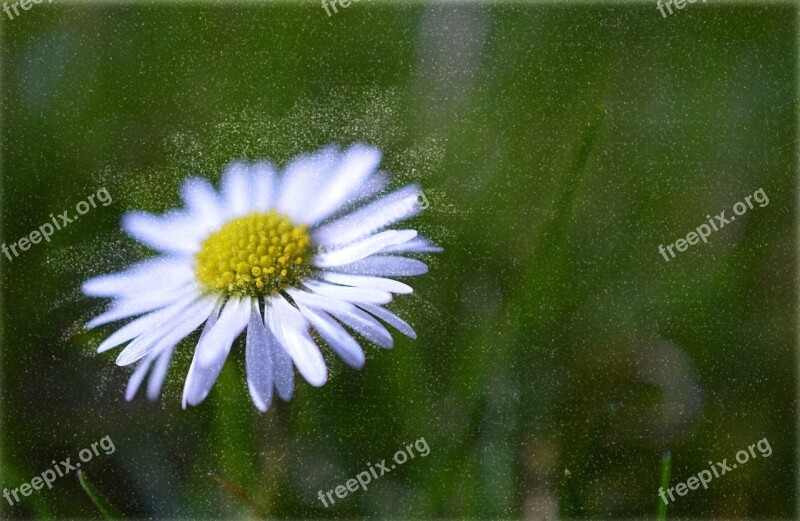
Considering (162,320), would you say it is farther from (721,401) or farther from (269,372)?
(721,401)

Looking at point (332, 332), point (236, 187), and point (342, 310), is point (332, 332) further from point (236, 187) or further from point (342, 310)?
point (236, 187)

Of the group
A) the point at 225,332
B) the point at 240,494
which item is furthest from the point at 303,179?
the point at 240,494

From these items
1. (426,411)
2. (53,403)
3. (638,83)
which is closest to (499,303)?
(426,411)

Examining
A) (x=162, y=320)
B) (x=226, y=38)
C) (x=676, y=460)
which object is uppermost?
(x=226, y=38)

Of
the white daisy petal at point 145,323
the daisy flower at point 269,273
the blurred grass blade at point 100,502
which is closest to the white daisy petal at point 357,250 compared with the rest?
the daisy flower at point 269,273

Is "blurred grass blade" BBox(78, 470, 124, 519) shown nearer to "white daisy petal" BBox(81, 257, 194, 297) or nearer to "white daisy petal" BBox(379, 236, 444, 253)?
"white daisy petal" BBox(81, 257, 194, 297)

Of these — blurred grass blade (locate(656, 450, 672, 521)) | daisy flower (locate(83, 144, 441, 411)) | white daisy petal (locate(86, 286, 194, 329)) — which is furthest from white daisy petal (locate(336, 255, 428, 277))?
blurred grass blade (locate(656, 450, 672, 521))
